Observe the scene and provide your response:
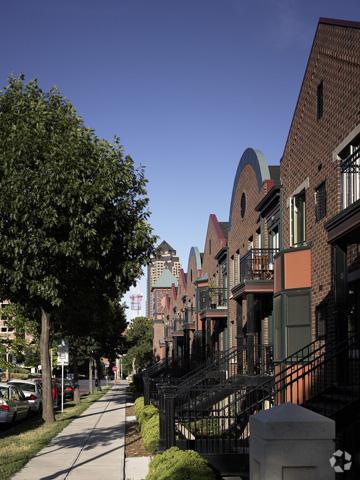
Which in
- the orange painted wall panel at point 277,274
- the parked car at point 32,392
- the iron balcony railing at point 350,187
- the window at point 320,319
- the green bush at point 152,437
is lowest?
the parked car at point 32,392

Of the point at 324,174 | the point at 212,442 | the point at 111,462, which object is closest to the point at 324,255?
the point at 324,174

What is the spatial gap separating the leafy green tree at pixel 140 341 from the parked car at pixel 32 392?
67.7 metres

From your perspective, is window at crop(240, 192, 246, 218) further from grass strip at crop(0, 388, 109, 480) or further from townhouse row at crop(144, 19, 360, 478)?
grass strip at crop(0, 388, 109, 480)

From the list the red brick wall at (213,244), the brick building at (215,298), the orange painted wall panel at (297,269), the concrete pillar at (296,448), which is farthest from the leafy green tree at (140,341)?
the concrete pillar at (296,448)

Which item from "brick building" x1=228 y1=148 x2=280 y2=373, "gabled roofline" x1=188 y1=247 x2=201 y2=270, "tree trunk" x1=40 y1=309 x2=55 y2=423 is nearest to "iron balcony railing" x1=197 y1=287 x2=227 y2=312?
"brick building" x1=228 y1=148 x2=280 y2=373

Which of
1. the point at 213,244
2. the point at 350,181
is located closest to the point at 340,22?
the point at 350,181

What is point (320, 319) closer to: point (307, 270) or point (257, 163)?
point (307, 270)

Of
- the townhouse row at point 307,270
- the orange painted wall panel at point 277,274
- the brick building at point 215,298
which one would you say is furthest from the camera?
the brick building at point 215,298

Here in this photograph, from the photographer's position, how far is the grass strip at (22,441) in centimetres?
1378

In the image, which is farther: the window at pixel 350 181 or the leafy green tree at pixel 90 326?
the leafy green tree at pixel 90 326

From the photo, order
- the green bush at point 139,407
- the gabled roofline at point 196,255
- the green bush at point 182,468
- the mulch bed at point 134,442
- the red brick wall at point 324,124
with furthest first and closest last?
the gabled roofline at point 196,255, the green bush at point 139,407, the mulch bed at point 134,442, the red brick wall at point 324,124, the green bush at point 182,468

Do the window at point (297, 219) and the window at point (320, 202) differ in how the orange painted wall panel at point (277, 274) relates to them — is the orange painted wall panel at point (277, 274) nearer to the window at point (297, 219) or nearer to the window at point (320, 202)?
the window at point (297, 219)

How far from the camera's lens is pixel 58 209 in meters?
21.4

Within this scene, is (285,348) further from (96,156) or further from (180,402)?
(96,156)
